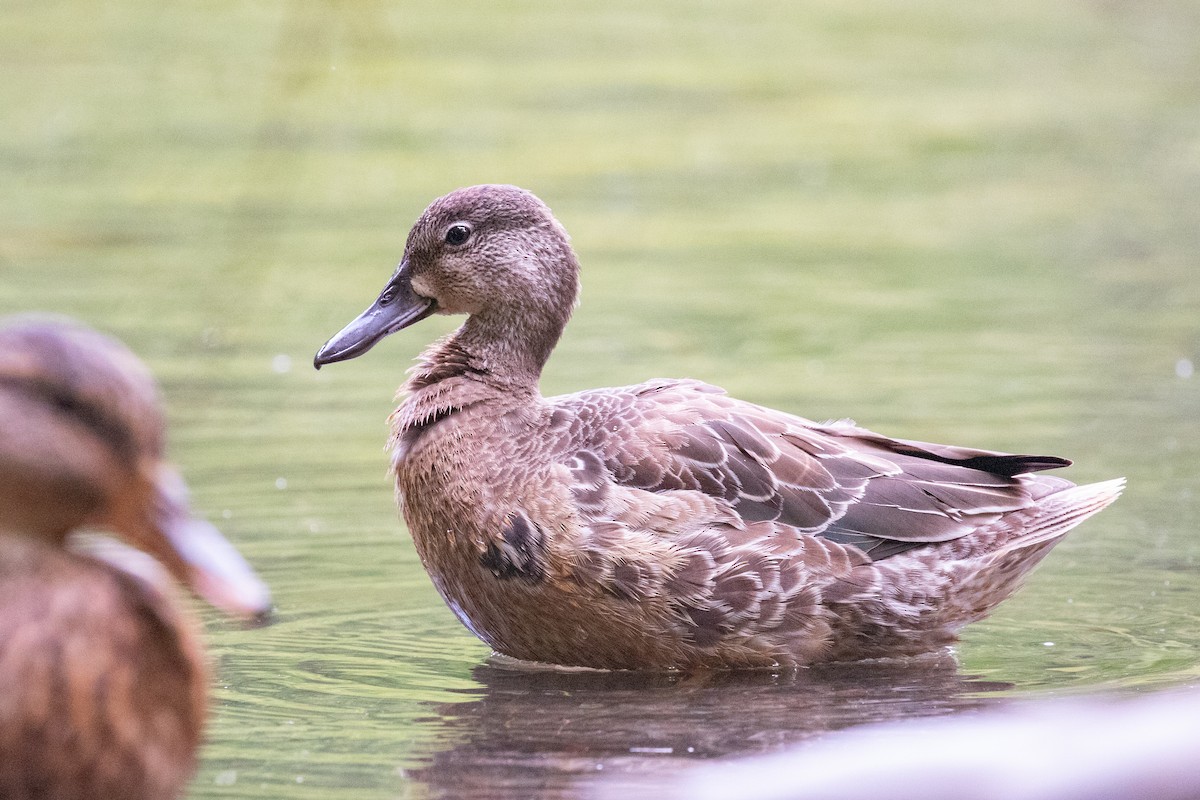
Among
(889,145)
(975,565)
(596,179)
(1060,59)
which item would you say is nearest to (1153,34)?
(1060,59)

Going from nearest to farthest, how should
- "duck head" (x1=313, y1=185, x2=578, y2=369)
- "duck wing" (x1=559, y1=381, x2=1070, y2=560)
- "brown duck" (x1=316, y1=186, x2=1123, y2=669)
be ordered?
"brown duck" (x1=316, y1=186, x2=1123, y2=669), "duck wing" (x1=559, y1=381, x2=1070, y2=560), "duck head" (x1=313, y1=185, x2=578, y2=369)

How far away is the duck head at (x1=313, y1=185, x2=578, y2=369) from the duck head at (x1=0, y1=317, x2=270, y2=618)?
10.6ft

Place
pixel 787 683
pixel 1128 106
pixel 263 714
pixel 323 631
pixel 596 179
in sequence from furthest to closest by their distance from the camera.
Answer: pixel 1128 106, pixel 596 179, pixel 323 631, pixel 787 683, pixel 263 714

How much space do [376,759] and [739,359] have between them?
5.73 meters

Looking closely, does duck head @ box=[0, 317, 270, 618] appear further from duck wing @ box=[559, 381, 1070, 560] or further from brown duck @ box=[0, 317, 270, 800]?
duck wing @ box=[559, 381, 1070, 560]

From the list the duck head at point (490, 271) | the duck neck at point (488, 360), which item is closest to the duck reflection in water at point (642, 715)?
the duck neck at point (488, 360)

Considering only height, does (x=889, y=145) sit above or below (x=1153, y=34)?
below

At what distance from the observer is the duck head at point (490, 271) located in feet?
25.2

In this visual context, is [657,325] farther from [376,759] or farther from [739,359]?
[376,759]

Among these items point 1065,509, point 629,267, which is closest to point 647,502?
point 1065,509

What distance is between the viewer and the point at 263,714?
6.62 m

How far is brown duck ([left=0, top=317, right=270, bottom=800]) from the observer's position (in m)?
4.22

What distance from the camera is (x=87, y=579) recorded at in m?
4.36

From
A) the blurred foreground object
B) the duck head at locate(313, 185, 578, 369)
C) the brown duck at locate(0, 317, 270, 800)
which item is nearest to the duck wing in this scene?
the duck head at locate(313, 185, 578, 369)
